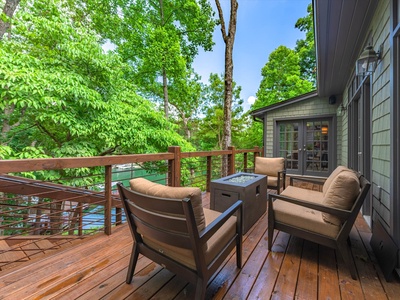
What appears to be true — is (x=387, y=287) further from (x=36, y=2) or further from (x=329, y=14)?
(x=36, y=2)

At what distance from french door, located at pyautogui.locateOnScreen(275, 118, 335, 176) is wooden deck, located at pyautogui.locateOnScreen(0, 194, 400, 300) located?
4560 mm

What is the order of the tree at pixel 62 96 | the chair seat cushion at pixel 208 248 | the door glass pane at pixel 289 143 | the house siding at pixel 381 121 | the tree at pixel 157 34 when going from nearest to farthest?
the chair seat cushion at pixel 208 248 → the house siding at pixel 381 121 → the tree at pixel 62 96 → the door glass pane at pixel 289 143 → the tree at pixel 157 34

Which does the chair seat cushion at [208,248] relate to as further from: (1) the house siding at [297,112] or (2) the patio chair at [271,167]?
(1) the house siding at [297,112]

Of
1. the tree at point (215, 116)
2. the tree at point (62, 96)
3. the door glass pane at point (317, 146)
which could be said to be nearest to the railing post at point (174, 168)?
the tree at point (62, 96)

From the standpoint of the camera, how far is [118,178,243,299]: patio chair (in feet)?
3.58

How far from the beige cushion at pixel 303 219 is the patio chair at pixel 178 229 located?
2.62ft

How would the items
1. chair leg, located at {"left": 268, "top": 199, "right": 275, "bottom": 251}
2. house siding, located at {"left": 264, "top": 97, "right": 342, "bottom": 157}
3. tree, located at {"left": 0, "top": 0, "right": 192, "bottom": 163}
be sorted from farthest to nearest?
house siding, located at {"left": 264, "top": 97, "right": 342, "bottom": 157}
tree, located at {"left": 0, "top": 0, "right": 192, "bottom": 163}
chair leg, located at {"left": 268, "top": 199, "right": 275, "bottom": 251}

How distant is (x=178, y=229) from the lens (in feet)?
3.69

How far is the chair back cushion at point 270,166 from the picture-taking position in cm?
407

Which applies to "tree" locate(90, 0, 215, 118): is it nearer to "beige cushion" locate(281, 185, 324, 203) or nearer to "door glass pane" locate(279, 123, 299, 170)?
"door glass pane" locate(279, 123, 299, 170)

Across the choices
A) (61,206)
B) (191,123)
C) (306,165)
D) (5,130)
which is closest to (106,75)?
(5,130)

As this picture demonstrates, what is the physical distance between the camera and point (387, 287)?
144 centimetres

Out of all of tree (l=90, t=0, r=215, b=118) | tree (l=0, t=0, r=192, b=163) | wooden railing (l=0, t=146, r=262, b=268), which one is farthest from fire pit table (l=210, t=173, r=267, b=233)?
tree (l=90, t=0, r=215, b=118)

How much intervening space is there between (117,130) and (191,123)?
10376mm
